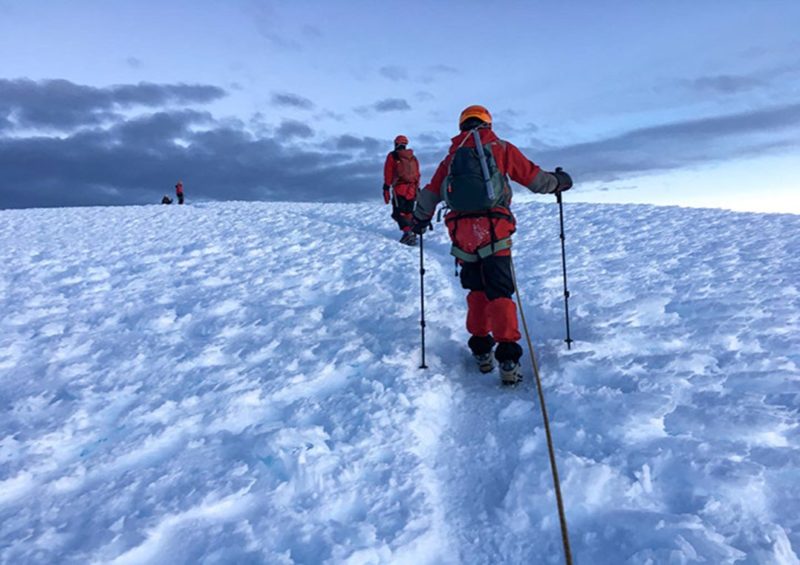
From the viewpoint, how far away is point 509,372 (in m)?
4.75

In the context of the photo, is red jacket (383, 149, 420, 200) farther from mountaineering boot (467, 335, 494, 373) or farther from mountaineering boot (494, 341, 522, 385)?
mountaineering boot (494, 341, 522, 385)

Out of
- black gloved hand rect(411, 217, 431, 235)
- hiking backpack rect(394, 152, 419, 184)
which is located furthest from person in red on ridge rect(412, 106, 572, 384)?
hiking backpack rect(394, 152, 419, 184)

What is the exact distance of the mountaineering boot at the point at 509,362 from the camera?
4.75m

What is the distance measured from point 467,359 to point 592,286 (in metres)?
2.76

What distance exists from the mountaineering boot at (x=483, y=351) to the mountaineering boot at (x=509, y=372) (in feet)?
1.29

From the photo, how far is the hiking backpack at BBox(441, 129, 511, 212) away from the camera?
4.66 meters

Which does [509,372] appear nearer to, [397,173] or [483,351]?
[483,351]

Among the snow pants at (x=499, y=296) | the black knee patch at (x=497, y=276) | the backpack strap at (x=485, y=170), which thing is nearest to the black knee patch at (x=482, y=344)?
the snow pants at (x=499, y=296)

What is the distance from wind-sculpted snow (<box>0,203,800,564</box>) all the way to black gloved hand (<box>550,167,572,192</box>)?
1697 mm

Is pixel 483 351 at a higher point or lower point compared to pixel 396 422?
higher

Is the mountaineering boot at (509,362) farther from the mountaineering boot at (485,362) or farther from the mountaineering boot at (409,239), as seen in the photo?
the mountaineering boot at (409,239)

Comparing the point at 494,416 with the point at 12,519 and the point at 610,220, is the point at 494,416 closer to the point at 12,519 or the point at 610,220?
the point at 12,519

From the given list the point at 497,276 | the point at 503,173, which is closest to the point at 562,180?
the point at 503,173

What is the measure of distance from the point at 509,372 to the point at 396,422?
1275mm
